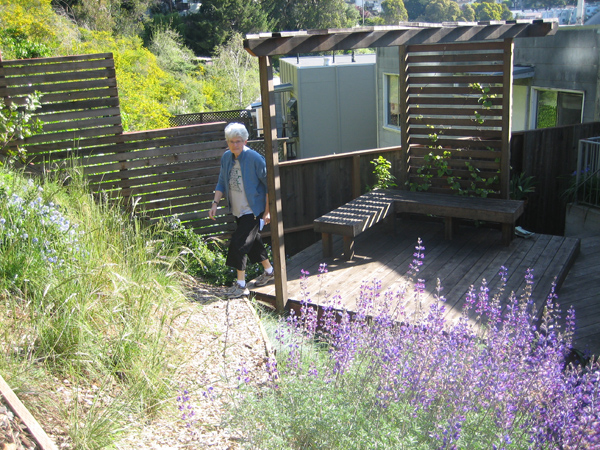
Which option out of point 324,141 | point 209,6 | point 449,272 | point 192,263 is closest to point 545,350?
point 449,272

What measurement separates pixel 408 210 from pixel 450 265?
1.08 m

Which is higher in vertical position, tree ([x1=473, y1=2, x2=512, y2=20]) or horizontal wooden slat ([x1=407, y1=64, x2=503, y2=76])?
tree ([x1=473, y1=2, x2=512, y2=20])

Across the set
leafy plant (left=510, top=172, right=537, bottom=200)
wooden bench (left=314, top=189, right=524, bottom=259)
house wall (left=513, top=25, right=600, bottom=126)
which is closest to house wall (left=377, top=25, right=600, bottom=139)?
Result: house wall (left=513, top=25, right=600, bottom=126)

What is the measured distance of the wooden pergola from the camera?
5.18 metres

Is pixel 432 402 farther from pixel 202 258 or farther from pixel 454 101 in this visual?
pixel 454 101

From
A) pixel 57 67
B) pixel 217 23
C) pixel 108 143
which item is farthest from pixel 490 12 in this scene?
pixel 57 67

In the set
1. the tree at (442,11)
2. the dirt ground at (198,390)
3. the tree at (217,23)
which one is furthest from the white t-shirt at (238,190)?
the tree at (442,11)

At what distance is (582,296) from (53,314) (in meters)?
5.00

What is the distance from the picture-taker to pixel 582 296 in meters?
6.18

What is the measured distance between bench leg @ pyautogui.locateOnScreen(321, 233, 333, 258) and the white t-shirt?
130 centimetres

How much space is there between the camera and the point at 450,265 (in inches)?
263

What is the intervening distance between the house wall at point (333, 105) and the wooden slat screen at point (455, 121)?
37.0ft

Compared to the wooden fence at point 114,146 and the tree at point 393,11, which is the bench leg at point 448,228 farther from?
the tree at point 393,11

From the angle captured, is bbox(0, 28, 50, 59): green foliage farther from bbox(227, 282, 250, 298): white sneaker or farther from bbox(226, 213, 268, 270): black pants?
bbox(227, 282, 250, 298): white sneaker
